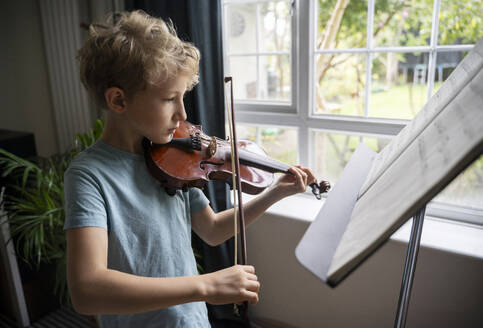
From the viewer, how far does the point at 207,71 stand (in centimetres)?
158

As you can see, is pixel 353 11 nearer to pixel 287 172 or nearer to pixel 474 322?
pixel 287 172

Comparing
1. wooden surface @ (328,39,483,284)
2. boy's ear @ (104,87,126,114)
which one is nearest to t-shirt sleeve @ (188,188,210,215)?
boy's ear @ (104,87,126,114)

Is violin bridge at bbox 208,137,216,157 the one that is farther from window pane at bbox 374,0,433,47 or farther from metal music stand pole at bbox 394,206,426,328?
window pane at bbox 374,0,433,47

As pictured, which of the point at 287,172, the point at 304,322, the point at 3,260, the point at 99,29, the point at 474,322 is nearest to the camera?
the point at 99,29

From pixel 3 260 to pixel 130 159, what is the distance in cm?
144

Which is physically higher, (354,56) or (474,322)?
(354,56)

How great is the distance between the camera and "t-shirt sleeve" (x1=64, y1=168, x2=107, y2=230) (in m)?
0.66

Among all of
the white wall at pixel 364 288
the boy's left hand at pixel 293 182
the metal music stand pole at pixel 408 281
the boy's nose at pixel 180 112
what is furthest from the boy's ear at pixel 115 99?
the white wall at pixel 364 288

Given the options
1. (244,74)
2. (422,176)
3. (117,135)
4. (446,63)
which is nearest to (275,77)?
(244,74)

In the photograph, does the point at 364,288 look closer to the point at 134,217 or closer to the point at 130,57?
the point at 134,217

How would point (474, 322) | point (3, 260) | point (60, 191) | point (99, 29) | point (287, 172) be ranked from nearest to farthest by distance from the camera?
point (99, 29) < point (287, 172) < point (474, 322) < point (60, 191) < point (3, 260)

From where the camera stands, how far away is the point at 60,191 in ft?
5.10

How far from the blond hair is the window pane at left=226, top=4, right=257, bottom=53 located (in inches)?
44.8

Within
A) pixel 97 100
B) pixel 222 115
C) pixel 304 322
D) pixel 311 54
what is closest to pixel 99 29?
pixel 97 100
